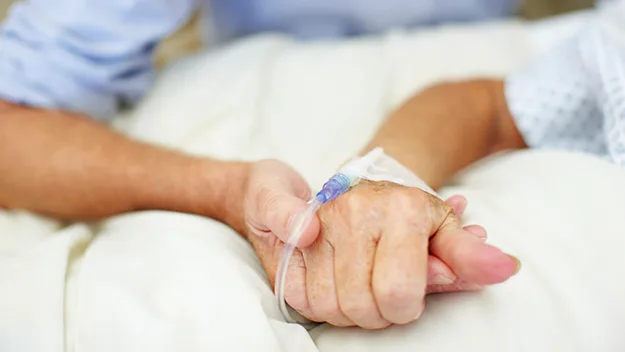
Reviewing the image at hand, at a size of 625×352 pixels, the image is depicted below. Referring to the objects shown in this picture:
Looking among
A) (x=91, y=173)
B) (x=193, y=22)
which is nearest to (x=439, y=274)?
(x=91, y=173)

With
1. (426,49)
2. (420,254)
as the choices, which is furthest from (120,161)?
(426,49)

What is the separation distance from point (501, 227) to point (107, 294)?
37 centimetres

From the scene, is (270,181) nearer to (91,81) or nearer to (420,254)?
(420,254)

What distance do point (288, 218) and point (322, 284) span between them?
0.20ft

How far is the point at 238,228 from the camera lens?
634 mm

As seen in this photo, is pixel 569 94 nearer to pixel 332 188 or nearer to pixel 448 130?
pixel 448 130

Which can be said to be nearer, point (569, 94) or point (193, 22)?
point (569, 94)

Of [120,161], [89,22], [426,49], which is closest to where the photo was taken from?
[120,161]

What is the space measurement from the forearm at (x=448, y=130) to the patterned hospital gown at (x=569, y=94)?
0.04 meters

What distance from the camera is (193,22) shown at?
1.38 metres

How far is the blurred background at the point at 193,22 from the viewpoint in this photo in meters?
1.33

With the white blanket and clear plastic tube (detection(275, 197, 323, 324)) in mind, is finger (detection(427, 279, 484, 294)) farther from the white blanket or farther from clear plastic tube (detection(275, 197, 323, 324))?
clear plastic tube (detection(275, 197, 323, 324))

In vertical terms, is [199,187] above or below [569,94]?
below

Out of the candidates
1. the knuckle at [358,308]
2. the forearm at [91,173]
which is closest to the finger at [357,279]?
the knuckle at [358,308]
